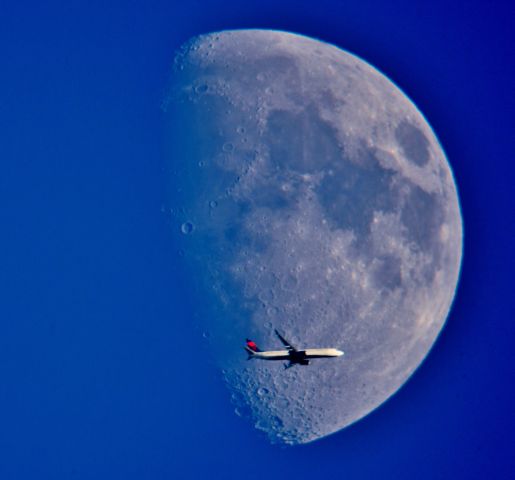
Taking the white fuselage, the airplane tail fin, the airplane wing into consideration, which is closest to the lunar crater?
the airplane wing

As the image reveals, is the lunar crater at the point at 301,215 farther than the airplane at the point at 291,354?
Yes

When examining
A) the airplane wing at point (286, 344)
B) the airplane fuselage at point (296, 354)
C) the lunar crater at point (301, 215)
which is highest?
the lunar crater at point (301, 215)

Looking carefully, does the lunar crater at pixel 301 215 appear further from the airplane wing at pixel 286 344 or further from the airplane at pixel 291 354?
the airplane at pixel 291 354

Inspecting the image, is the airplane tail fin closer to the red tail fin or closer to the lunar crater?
the red tail fin

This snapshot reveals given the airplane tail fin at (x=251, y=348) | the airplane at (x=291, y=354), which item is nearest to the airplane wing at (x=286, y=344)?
the airplane at (x=291, y=354)

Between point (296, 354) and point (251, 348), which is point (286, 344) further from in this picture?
point (251, 348)

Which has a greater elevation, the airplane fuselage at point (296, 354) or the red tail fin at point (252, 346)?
the red tail fin at point (252, 346)

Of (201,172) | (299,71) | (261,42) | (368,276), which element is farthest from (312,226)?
(261,42)

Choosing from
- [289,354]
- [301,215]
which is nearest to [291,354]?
[289,354]

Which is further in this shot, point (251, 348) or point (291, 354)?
point (251, 348)
